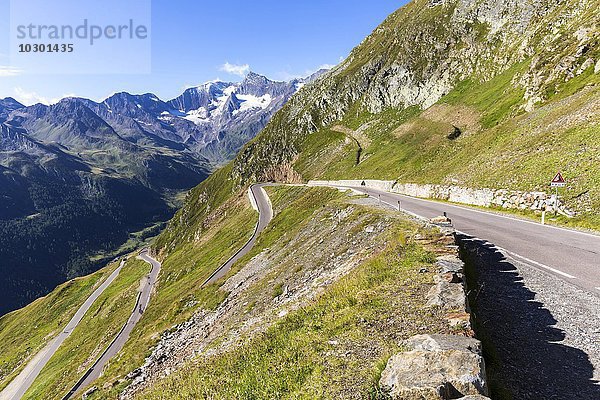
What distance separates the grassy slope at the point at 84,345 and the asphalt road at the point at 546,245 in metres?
61.5

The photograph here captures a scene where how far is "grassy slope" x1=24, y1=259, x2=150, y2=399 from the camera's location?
62.5 meters

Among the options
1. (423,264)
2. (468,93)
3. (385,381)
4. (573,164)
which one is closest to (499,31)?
(468,93)

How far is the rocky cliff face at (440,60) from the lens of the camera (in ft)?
205

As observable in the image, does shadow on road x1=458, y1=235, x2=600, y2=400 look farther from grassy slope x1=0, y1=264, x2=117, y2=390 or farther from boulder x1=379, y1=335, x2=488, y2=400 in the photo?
grassy slope x1=0, y1=264, x2=117, y2=390

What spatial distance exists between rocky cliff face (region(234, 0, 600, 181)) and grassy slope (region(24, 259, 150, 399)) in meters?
87.8

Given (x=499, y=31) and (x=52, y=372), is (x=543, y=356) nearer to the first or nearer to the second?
(x=52, y=372)

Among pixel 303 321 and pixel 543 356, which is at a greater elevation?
pixel 543 356

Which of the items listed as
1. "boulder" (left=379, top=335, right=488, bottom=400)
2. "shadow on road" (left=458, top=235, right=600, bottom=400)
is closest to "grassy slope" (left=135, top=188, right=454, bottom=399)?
"boulder" (left=379, top=335, right=488, bottom=400)

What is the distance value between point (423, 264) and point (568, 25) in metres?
84.3

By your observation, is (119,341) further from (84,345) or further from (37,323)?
(37,323)

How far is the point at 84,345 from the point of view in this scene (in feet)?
267

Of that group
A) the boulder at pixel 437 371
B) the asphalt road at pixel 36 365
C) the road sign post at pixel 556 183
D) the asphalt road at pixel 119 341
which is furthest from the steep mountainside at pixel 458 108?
the asphalt road at pixel 36 365

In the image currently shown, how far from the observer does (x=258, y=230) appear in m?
69.9

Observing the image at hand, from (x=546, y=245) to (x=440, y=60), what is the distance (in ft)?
377
